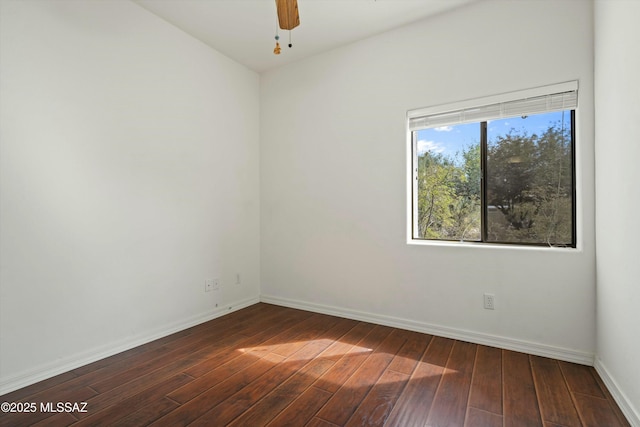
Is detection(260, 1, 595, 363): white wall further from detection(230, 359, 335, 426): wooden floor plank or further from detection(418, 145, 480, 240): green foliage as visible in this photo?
detection(230, 359, 335, 426): wooden floor plank

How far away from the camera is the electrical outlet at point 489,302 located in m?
2.45

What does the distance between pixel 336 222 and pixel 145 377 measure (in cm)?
204

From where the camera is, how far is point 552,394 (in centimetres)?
181

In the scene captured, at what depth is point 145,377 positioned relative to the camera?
2023 mm

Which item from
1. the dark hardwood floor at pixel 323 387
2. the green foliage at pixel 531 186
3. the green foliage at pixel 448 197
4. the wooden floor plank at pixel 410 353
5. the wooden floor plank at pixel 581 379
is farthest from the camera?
the green foliage at pixel 448 197

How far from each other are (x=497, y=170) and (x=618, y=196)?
0.91 meters

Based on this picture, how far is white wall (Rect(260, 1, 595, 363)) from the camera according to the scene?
7.21 ft

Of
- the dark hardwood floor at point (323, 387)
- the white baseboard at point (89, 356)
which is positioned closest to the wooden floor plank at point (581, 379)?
the dark hardwood floor at point (323, 387)

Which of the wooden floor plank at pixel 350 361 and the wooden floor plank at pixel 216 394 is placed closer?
the wooden floor plank at pixel 216 394

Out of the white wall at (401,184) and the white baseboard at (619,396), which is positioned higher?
the white wall at (401,184)

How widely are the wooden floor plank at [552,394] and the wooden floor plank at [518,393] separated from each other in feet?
0.11

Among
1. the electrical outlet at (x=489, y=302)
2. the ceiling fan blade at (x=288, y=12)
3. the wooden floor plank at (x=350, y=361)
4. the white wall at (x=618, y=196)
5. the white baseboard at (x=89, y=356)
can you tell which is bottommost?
the wooden floor plank at (x=350, y=361)

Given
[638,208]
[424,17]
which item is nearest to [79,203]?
[424,17]

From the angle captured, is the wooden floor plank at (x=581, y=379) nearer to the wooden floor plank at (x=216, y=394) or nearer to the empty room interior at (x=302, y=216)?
the empty room interior at (x=302, y=216)
